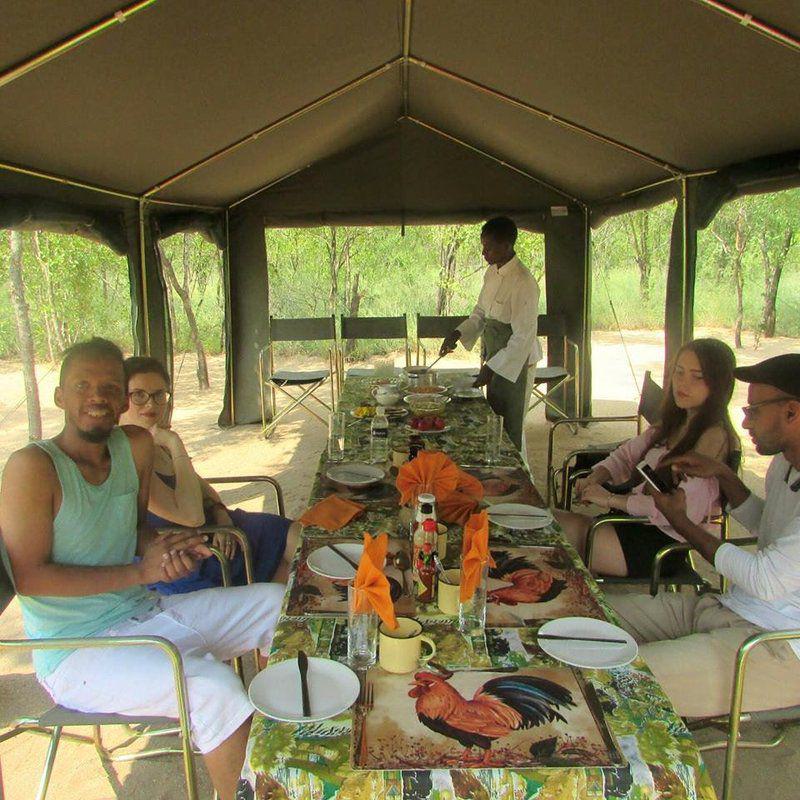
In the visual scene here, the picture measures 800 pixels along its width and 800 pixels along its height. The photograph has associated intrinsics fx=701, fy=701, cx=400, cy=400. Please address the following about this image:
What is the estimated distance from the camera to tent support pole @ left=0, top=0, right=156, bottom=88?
7.06 feet

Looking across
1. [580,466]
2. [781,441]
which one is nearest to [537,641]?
[781,441]

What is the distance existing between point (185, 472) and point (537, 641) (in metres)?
1.59

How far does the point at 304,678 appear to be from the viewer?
1.26 m

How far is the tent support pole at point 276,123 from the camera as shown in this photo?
171 inches

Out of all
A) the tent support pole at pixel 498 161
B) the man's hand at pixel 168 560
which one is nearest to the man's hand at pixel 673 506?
the man's hand at pixel 168 560

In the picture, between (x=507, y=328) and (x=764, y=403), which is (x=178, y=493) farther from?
(x=507, y=328)

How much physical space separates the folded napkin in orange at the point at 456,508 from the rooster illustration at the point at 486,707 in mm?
783

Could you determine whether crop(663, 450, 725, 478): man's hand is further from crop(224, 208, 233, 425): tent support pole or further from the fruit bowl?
crop(224, 208, 233, 425): tent support pole

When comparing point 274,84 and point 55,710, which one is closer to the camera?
point 55,710

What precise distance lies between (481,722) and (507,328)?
398 cm

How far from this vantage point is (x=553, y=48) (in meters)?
3.22

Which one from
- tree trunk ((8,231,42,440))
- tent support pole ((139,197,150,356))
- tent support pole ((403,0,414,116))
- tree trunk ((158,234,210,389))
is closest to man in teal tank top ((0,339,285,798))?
tent support pole ((403,0,414,116))

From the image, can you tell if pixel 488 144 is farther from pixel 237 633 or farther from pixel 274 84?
pixel 237 633

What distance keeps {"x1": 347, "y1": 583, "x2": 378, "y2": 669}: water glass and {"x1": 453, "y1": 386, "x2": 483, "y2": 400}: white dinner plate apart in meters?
2.76
